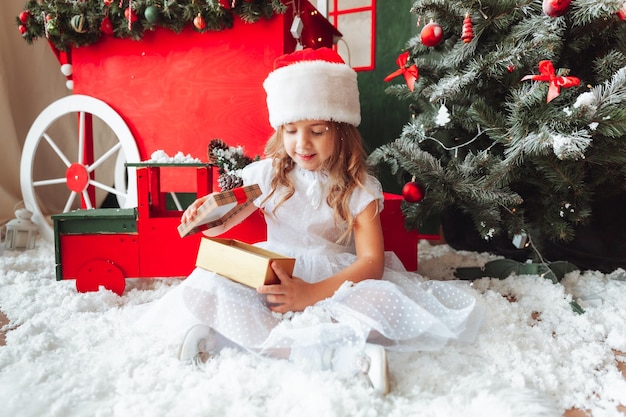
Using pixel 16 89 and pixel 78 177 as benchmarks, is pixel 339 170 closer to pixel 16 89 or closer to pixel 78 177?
pixel 78 177

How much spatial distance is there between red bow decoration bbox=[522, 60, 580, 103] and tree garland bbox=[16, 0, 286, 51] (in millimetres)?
747

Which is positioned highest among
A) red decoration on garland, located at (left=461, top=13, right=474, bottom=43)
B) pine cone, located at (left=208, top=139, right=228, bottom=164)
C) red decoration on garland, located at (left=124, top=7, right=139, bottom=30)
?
red decoration on garland, located at (left=124, top=7, right=139, bottom=30)

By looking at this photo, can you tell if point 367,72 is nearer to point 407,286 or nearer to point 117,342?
point 407,286

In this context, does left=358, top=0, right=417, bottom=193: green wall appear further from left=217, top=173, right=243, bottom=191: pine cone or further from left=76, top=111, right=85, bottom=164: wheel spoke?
left=76, top=111, right=85, bottom=164: wheel spoke

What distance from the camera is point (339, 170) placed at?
101 centimetres

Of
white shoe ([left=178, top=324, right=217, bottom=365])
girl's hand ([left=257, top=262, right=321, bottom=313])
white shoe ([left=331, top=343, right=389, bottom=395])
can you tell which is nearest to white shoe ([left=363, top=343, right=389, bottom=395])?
white shoe ([left=331, top=343, right=389, bottom=395])

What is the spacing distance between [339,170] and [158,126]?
0.82 metres

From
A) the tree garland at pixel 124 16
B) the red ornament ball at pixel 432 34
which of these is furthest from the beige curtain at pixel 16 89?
the red ornament ball at pixel 432 34

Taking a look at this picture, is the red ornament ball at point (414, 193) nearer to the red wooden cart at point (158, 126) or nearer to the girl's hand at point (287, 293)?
the red wooden cart at point (158, 126)

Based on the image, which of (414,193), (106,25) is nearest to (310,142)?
(414,193)

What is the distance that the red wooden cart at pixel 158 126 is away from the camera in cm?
112

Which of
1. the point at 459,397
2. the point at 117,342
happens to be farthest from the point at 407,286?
the point at 117,342

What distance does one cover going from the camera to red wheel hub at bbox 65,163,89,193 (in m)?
1.57

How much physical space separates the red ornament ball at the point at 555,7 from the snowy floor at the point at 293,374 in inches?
26.4
